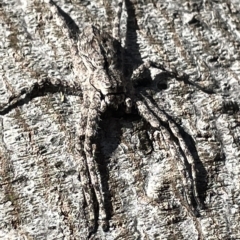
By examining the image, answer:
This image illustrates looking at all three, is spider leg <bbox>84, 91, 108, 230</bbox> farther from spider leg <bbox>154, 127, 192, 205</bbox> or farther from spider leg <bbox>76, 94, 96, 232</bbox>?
spider leg <bbox>154, 127, 192, 205</bbox>

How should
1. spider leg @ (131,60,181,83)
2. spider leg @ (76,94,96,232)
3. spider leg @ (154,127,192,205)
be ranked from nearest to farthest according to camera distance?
1. spider leg @ (76,94,96,232)
2. spider leg @ (154,127,192,205)
3. spider leg @ (131,60,181,83)

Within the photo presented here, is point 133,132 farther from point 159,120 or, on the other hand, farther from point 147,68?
point 147,68

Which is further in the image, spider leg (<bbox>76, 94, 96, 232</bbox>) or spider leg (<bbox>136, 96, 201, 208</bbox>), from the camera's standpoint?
spider leg (<bbox>136, 96, 201, 208</bbox>)

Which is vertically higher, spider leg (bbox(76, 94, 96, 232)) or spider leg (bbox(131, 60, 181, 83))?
spider leg (bbox(131, 60, 181, 83))

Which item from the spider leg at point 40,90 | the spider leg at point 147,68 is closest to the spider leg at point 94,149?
the spider leg at point 40,90

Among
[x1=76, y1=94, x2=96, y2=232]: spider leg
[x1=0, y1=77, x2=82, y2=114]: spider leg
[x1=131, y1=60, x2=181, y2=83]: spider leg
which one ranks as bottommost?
[x1=76, y1=94, x2=96, y2=232]: spider leg

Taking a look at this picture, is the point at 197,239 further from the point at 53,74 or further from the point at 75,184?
the point at 53,74

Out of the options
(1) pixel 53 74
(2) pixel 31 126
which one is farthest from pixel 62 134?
(1) pixel 53 74

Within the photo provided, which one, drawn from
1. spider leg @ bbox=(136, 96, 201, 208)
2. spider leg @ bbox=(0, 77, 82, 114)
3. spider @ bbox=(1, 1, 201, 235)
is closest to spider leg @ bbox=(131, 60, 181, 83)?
spider @ bbox=(1, 1, 201, 235)
